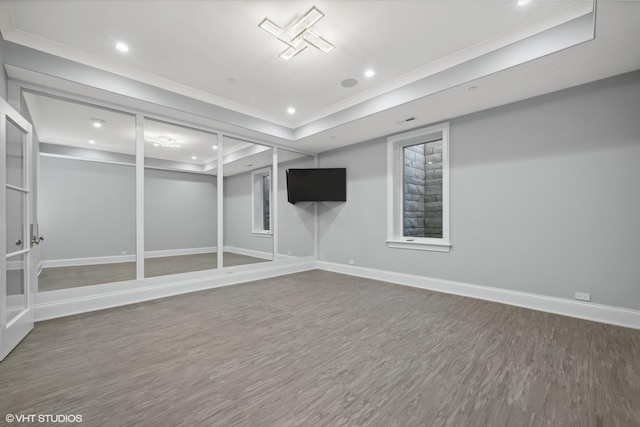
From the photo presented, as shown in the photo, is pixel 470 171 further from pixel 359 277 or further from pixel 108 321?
pixel 108 321

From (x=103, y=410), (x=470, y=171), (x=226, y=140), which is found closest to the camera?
(x=103, y=410)

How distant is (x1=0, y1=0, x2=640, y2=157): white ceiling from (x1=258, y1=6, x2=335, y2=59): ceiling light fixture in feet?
0.33

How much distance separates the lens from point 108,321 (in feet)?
10.6

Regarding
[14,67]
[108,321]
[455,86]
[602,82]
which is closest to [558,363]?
[455,86]

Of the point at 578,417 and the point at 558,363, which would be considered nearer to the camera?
the point at 578,417

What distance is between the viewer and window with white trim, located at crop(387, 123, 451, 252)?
4953 millimetres

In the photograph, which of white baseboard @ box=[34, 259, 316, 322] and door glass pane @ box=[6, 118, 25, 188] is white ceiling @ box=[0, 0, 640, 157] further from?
white baseboard @ box=[34, 259, 316, 322]

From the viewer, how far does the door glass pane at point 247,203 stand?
18.0ft

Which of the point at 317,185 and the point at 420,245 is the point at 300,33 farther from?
the point at 420,245

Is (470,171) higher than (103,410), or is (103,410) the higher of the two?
(470,171)

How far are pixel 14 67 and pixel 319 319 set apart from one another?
4575mm

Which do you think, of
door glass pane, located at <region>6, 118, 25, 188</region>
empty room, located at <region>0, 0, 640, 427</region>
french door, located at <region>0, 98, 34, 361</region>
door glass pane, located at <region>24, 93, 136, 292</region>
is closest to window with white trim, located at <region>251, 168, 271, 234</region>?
empty room, located at <region>0, 0, 640, 427</region>

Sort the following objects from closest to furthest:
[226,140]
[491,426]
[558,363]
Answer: [491,426] → [558,363] → [226,140]

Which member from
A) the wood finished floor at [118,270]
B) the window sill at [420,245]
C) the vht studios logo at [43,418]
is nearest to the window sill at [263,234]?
the wood finished floor at [118,270]
